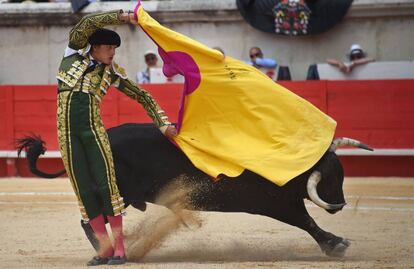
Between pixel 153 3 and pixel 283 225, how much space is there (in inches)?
218

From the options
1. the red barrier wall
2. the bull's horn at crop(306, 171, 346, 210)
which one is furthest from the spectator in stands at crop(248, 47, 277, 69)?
the bull's horn at crop(306, 171, 346, 210)

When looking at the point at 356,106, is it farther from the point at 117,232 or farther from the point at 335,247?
the point at 117,232

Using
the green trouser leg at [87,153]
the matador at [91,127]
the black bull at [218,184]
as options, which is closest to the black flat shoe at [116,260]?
the matador at [91,127]

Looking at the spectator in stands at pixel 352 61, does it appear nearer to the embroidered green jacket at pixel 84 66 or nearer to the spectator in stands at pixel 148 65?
the spectator in stands at pixel 148 65

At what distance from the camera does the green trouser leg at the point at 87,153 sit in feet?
17.2

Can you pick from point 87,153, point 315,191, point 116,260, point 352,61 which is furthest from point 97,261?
point 352,61

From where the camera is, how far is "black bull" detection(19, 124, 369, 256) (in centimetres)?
551

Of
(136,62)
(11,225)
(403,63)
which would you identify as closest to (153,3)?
(136,62)

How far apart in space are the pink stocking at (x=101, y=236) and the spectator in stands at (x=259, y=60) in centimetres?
563

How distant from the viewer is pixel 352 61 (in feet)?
36.4

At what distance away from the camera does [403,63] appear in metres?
11.1

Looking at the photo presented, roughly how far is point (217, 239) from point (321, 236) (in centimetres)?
93

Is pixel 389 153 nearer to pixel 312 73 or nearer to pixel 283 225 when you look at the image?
pixel 312 73

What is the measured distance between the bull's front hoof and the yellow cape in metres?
0.43
